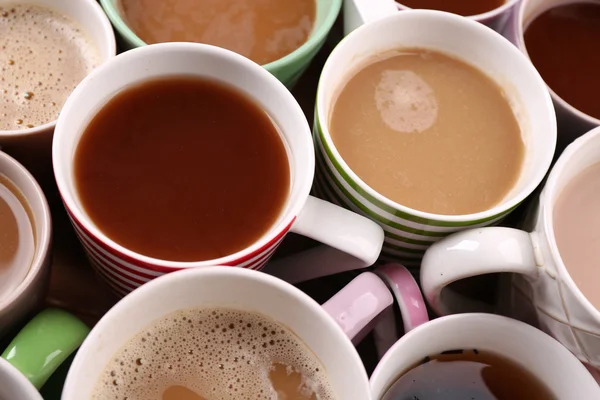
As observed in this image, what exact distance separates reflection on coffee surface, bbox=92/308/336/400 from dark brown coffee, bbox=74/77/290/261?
0.07m

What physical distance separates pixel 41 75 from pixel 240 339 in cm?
44

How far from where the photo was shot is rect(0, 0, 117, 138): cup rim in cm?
80

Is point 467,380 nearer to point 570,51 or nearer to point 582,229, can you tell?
point 582,229

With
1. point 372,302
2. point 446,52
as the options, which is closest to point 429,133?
point 446,52

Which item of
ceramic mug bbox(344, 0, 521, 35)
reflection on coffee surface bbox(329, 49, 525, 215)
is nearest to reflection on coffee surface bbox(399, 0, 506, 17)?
ceramic mug bbox(344, 0, 521, 35)

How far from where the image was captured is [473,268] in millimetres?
750

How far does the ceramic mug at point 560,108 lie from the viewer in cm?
91

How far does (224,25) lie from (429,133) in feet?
1.03

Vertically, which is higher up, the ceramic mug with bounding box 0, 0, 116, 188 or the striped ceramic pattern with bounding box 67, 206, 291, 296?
the ceramic mug with bounding box 0, 0, 116, 188

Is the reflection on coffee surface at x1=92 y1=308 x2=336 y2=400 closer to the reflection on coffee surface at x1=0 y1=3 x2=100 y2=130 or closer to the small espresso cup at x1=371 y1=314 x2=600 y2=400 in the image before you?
the small espresso cup at x1=371 y1=314 x2=600 y2=400

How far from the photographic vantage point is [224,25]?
972 mm

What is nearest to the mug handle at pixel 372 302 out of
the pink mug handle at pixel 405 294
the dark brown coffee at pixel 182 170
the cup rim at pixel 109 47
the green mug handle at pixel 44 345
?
the pink mug handle at pixel 405 294

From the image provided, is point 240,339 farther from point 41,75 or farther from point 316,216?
point 41,75

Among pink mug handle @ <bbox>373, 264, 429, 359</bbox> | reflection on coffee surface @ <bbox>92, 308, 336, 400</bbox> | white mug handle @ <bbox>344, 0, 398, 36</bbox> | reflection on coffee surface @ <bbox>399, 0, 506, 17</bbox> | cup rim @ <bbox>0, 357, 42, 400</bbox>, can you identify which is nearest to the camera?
cup rim @ <bbox>0, 357, 42, 400</bbox>
